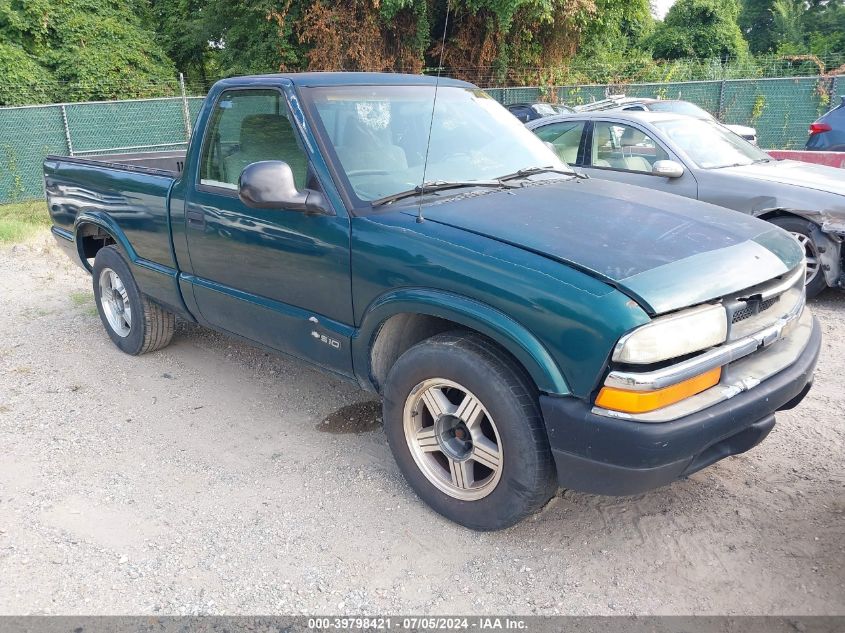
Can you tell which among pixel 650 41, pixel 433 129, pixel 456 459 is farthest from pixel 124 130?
pixel 650 41

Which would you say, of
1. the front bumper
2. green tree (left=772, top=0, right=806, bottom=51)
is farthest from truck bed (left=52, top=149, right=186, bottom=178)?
green tree (left=772, top=0, right=806, bottom=51)

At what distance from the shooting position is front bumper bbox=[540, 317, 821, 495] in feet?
8.43

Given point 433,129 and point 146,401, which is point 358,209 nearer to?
point 433,129

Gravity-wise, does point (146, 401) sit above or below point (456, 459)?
below

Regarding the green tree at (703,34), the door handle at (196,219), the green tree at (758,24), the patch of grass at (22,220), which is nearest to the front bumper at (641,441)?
the door handle at (196,219)

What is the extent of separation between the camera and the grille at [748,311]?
9.50 feet

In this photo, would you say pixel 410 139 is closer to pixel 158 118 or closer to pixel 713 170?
pixel 713 170

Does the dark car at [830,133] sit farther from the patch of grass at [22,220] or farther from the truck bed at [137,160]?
the patch of grass at [22,220]

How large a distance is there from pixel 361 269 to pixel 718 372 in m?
1.60

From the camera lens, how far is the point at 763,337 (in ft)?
9.68

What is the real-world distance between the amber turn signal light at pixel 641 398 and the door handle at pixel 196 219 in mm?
2627

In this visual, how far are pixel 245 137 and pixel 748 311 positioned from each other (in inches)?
110

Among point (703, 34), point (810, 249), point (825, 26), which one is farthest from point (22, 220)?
point (825, 26)

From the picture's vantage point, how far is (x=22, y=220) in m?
11.2
